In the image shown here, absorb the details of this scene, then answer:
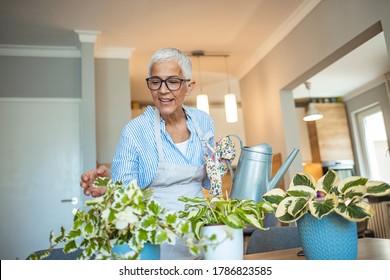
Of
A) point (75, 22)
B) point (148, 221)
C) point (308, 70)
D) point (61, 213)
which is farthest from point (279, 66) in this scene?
point (148, 221)

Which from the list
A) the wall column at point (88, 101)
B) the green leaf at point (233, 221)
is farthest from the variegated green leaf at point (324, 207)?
the wall column at point (88, 101)

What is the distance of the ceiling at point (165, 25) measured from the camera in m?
3.41

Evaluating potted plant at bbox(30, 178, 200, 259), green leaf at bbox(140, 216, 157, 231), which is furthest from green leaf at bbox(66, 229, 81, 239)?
green leaf at bbox(140, 216, 157, 231)

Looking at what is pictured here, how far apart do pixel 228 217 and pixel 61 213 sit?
11.3 feet

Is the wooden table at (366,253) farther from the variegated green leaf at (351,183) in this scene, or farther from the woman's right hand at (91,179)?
the woman's right hand at (91,179)

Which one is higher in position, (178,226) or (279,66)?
(279,66)

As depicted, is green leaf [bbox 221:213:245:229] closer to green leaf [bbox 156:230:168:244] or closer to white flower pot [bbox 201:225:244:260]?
white flower pot [bbox 201:225:244:260]

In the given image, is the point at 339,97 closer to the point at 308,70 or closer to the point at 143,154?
the point at 308,70

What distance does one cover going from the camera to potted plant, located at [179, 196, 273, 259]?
706mm

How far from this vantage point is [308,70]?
3.61 metres

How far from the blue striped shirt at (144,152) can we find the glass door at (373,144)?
582cm

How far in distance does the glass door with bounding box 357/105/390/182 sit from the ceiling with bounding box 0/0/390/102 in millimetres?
1712

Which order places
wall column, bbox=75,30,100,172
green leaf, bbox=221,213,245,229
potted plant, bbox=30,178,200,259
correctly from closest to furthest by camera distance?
potted plant, bbox=30,178,200,259
green leaf, bbox=221,213,245,229
wall column, bbox=75,30,100,172

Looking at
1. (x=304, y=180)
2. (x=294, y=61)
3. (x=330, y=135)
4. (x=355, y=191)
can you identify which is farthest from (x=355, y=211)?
(x=330, y=135)
